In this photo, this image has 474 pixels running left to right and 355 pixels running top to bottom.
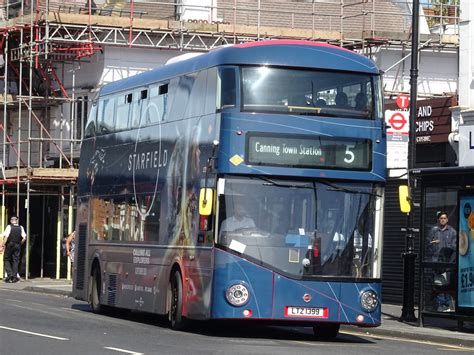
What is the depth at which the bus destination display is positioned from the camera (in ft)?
64.0

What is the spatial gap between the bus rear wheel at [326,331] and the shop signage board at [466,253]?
238 centimetres

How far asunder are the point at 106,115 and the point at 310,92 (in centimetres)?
729

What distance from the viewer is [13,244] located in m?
40.2

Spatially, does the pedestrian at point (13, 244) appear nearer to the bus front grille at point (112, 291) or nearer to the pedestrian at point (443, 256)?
the bus front grille at point (112, 291)

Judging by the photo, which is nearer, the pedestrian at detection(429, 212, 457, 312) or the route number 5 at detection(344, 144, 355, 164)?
the route number 5 at detection(344, 144, 355, 164)

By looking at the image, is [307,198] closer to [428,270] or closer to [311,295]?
[311,295]

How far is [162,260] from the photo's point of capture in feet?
72.7

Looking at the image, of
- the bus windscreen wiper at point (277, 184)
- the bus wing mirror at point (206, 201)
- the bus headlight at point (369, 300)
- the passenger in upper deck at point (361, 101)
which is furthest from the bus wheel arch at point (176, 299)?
the passenger in upper deck at point (361, 101)

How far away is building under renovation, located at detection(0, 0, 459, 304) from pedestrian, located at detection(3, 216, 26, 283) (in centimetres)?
68

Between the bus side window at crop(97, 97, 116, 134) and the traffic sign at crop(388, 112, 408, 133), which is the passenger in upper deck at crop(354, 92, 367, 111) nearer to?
the traffic sign at crop(388, 112, 408, 133)

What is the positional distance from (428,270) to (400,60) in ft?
58.1

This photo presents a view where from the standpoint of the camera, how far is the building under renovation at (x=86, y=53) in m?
39.8

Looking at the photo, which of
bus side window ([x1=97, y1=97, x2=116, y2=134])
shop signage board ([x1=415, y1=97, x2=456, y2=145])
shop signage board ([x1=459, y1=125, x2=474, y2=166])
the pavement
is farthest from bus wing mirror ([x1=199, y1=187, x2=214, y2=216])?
shop signage board ([x1=415, y1=97, x2=456, y2=145])

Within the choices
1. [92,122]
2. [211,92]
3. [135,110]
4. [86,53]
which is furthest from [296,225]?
[86,53]
